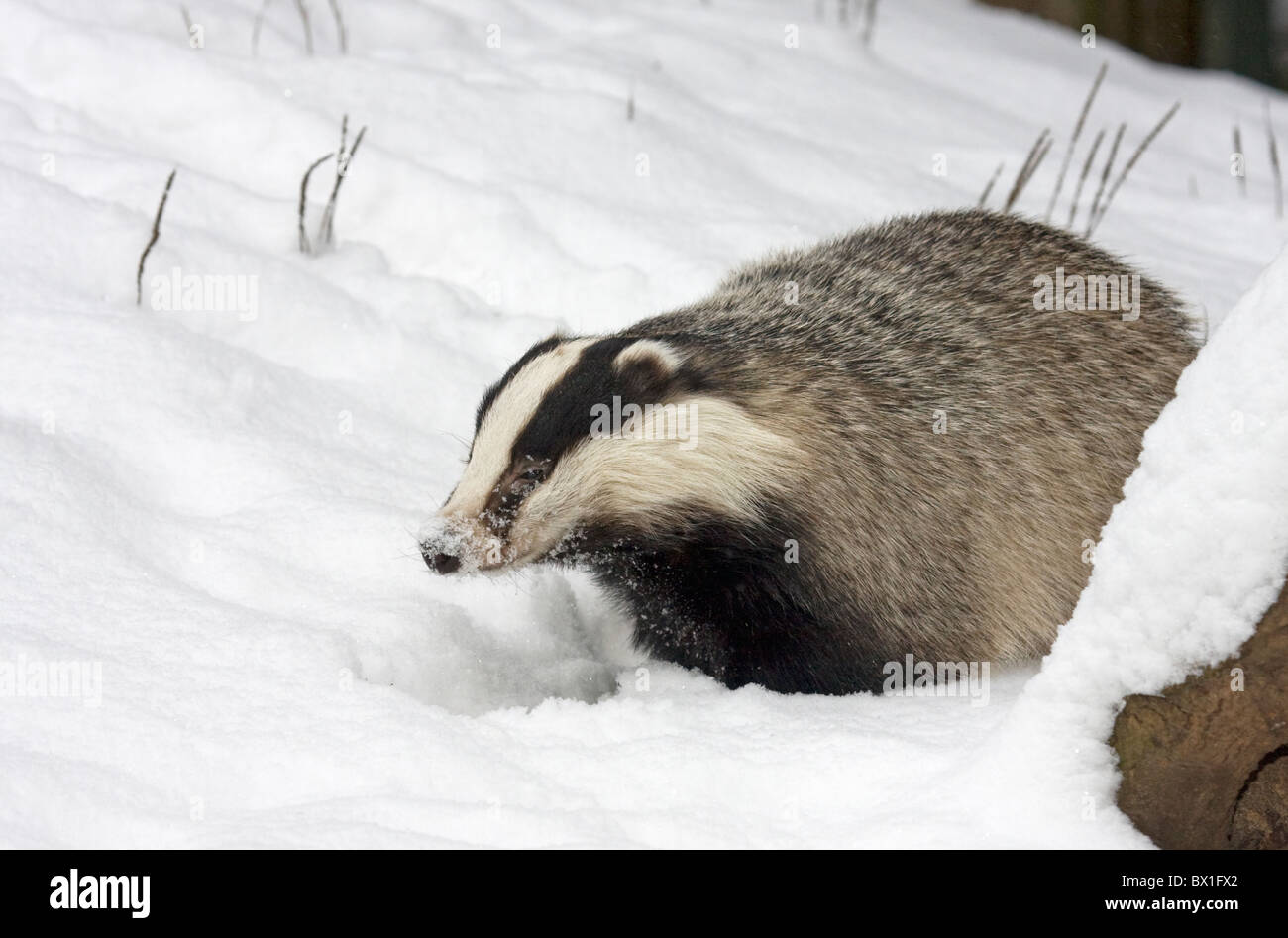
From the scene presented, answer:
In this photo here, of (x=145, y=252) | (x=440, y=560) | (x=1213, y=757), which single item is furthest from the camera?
(x=145, y=252)

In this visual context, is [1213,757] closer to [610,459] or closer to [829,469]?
[829,469]

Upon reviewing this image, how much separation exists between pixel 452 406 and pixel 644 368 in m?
1.24

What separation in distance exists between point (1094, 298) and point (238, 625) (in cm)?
262

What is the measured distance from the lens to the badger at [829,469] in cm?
347

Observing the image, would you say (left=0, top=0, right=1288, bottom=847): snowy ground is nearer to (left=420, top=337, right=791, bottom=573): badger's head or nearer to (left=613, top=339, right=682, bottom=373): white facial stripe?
(left=420, top=337, right=791, bottom=573): badger's head

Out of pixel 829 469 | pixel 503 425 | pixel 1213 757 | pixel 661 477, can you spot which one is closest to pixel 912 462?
pixel 829 469

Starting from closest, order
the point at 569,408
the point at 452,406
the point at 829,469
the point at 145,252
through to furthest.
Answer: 1. the point at 569,408
2. the point at 829,469
3. the point at 145,252
4. the point at 452,406

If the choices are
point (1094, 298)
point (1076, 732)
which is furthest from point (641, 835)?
point (1094, 298)

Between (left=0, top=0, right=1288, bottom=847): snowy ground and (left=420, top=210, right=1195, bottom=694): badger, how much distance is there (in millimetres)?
279

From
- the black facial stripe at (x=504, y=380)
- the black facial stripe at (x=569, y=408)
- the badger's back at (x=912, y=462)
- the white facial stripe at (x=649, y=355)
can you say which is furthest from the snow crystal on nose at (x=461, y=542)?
the white facial stripe at (x=649, y=355)

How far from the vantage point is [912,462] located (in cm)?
369

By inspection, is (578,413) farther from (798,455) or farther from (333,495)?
(333,495)

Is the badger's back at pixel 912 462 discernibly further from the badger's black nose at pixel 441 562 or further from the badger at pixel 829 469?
the badger's black nose at pixel 441 562

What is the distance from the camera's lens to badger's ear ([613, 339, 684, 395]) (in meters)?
3.46
